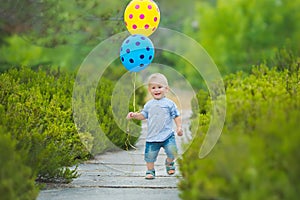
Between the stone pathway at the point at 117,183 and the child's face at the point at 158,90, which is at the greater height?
the child's face at the point at 158,90

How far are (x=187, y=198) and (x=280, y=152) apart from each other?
72 cm

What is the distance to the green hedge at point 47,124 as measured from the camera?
5.91 meters

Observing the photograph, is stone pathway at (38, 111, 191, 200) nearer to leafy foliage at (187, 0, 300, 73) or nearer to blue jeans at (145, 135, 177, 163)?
blue jeans at (145, 135, 177, 163)

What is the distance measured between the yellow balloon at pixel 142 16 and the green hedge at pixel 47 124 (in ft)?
4.35

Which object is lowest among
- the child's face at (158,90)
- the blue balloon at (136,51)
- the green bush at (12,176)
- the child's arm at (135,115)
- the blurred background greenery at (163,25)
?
the green bush at (12,176)

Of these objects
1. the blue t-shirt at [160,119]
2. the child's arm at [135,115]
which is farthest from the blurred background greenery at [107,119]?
the child's arm at [135,115]

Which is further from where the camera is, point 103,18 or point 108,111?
point 103,18

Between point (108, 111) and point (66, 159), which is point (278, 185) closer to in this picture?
point (66, 159)

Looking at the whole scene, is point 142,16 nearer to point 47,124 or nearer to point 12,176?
point 47,124

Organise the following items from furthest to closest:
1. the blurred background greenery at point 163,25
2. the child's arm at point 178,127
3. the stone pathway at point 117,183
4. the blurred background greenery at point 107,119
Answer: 1. the blurred background greenery at point 163,25
2. the child's arm at point 178,127
3. the stone pathway at point 117,183
4. the blurred background greenery at point 107,119

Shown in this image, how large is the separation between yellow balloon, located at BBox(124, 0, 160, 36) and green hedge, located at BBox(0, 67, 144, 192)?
1.33 m

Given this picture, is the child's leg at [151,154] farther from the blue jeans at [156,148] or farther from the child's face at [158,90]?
the child's face at [158,90]

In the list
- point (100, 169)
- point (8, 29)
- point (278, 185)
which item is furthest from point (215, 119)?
point (8, 29)

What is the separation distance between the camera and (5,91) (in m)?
7.75
